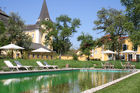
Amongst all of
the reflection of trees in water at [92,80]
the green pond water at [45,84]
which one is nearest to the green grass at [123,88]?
the green pond water at [45,84]

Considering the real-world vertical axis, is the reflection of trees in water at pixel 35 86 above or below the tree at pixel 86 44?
below

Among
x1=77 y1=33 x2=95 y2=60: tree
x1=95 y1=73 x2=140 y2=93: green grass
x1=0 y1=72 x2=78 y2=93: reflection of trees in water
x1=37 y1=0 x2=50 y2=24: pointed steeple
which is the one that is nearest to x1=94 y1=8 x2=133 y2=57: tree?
x1=77 y1=33 x2=95 y2=60: tree

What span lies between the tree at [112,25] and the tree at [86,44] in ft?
8.54

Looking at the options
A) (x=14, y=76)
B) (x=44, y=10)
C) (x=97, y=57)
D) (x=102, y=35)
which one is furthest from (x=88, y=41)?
(x=14, y=76)

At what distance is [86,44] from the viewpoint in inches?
1378

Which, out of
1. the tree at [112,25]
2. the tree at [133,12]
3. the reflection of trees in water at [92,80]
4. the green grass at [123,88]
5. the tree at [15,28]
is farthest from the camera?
the tree at [112,25]

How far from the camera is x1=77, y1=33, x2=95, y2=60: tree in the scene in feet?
112

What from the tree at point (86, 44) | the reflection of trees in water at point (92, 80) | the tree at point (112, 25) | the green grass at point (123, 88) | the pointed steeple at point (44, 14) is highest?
the pointed steeple at point (44, 14)

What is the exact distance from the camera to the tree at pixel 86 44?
A: 112 feet

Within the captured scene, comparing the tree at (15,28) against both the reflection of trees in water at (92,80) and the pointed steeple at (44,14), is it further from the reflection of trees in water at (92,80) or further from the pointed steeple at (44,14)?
the pointed steeple at (44,14)

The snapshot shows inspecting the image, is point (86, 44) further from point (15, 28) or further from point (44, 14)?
point (44, 14)

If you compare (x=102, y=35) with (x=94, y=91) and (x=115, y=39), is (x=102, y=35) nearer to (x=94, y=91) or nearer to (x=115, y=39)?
(x=115, y=39)

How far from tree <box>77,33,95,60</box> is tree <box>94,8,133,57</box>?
8.54 ft

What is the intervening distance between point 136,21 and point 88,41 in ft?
32.0
